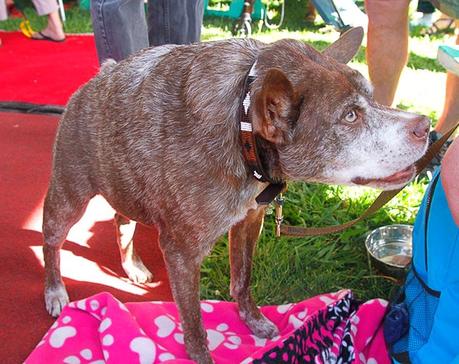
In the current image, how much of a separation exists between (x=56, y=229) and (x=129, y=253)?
0.43 m

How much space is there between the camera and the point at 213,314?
2621 mm

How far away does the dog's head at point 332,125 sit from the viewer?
1.81 metres

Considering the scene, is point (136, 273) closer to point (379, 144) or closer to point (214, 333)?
point (214, 333)

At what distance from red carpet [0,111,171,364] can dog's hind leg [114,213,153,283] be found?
0.05m

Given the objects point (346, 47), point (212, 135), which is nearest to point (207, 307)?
point (212, 135)

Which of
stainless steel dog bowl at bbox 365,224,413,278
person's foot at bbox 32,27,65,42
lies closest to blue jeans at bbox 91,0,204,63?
stainless steel dog bowl at bbox 365,224,413,278

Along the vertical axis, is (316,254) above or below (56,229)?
below

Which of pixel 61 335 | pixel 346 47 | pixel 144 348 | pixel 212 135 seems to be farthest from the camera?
pixel 61 335

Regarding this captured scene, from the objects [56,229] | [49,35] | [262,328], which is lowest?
[49,35]

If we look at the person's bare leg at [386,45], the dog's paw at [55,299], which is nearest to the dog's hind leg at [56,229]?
the dog's paw at [55,299]

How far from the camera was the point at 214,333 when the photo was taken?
254cm

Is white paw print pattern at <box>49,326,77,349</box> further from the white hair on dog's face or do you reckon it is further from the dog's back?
the white hair on dog's face

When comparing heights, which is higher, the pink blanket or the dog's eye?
the dog's eye

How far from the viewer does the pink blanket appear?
223cm
